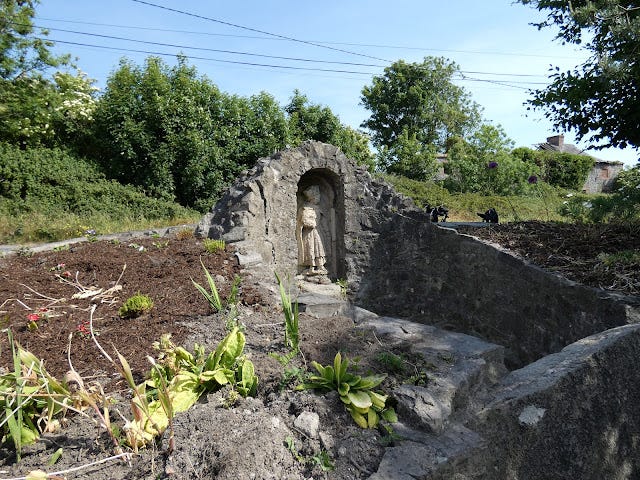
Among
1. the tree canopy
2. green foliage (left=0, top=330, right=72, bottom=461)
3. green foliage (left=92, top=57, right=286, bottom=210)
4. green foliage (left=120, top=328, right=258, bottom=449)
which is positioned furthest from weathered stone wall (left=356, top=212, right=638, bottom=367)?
the tree canopy

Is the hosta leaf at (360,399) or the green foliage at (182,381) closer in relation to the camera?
the green foliage at (182,381)

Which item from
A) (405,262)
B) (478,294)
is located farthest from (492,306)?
(405,262)

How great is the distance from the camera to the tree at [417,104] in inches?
1164

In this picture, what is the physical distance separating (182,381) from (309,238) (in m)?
5.56

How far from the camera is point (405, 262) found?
781 cm

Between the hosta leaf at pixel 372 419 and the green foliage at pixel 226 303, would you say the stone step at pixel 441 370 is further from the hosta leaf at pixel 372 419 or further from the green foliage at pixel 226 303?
the green foliage at pixel 226 303

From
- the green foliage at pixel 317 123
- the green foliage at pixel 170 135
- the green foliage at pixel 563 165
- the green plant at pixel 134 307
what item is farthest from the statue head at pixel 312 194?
the green foliage at pixel 563 165

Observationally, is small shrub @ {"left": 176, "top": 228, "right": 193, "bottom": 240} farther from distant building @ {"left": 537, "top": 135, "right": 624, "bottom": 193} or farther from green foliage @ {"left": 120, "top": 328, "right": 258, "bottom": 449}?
distant building @ {"left": 537, "top": 135, "right": 624, "bottom": 193}

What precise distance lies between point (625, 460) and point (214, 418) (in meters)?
2.89

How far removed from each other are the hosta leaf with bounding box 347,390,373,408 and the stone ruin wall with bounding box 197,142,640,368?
3170 mm

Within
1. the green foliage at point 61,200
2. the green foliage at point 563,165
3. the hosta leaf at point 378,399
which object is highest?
the green foliage at point 563,165

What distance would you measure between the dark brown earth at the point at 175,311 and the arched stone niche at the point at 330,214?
2657 mm

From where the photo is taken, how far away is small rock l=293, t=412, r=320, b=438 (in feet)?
8.18

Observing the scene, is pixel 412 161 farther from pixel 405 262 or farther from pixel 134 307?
pixel 134 307
